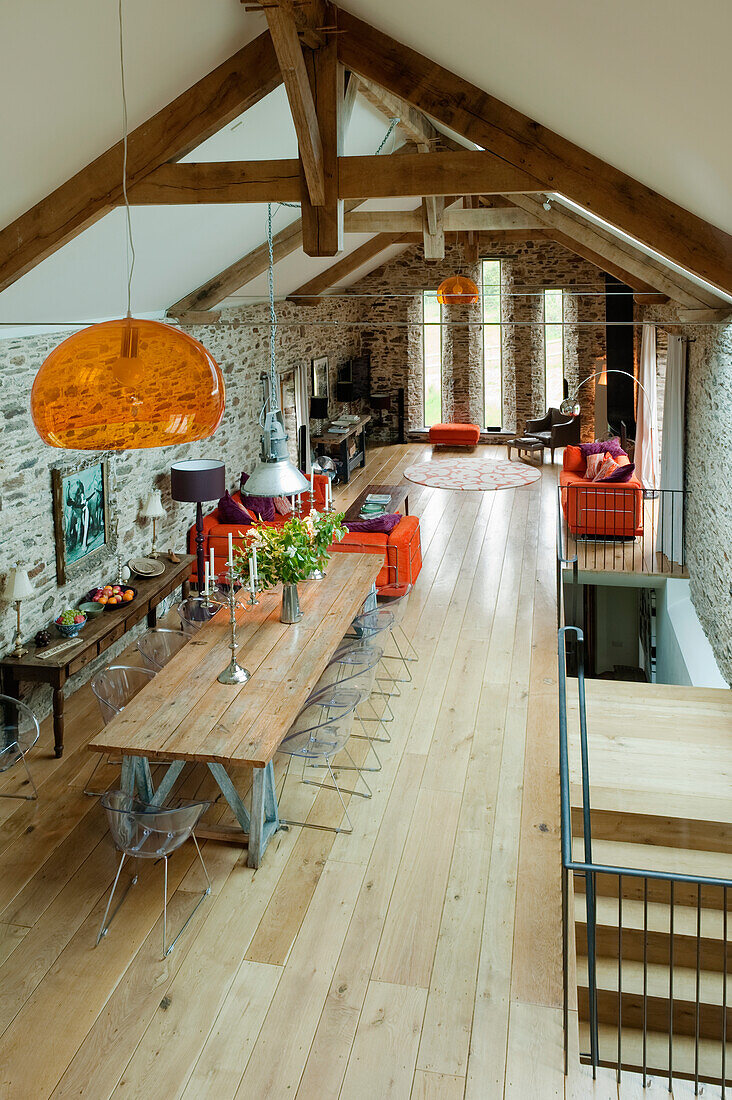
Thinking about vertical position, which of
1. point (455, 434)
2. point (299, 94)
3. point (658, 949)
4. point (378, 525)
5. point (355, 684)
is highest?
point (299, 94)

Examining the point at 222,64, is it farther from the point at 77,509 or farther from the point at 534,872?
the point at 534,872

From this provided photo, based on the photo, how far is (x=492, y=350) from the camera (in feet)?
52.3

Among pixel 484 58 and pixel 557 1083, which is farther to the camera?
pixel 484 58

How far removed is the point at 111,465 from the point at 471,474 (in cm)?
743

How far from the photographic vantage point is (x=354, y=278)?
15.3m

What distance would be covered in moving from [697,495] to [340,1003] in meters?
6.24

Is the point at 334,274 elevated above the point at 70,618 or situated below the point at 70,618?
above

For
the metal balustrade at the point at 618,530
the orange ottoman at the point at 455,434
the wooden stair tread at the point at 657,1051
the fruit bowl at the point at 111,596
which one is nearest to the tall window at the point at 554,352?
the orange ottoman at the point at 455,434

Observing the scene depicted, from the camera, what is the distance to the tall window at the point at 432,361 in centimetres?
1605

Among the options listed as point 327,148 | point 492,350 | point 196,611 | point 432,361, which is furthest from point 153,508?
point 492,350

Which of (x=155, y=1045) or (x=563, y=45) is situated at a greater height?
(x=563, y=45)

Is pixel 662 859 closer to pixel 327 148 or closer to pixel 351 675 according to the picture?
pixel 351 675

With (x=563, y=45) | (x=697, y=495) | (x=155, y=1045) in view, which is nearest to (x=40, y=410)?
(x=563, y=45)

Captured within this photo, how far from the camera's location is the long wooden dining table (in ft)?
14.7
